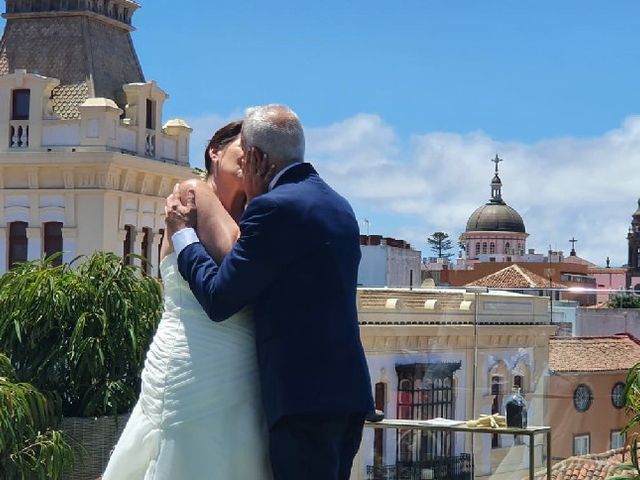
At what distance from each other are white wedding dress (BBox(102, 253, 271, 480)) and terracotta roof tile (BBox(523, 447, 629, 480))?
3.50m

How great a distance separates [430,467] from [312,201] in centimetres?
333

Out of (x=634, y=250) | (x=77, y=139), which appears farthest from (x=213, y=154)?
(x=634, y=250)

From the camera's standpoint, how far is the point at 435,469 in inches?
234

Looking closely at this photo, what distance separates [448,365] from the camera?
8812 millimetres

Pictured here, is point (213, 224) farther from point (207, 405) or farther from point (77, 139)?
point (77, 139)

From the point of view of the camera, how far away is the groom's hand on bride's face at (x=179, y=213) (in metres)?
3.14

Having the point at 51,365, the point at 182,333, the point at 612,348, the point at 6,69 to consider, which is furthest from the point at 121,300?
the point at 6,69

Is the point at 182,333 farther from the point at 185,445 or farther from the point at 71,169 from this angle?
the point at 71,169

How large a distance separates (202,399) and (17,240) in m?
22.0

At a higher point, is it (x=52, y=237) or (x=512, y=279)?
(x=52, y=237)

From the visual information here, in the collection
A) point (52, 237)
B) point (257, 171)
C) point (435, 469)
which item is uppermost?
point (52, 237)

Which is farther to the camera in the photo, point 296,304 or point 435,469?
point 435,469

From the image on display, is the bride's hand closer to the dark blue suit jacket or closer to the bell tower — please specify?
the dark blue suit jacket

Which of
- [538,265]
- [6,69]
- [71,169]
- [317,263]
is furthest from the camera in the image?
[538,265]
